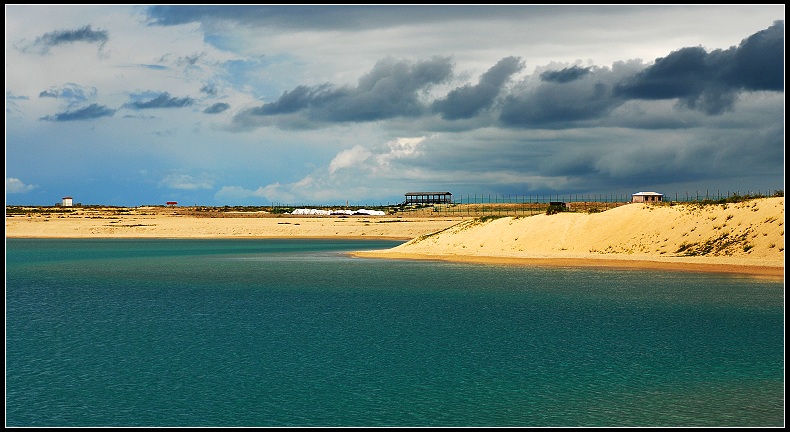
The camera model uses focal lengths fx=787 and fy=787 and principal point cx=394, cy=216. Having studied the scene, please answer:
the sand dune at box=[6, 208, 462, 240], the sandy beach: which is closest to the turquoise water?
the sandy beach

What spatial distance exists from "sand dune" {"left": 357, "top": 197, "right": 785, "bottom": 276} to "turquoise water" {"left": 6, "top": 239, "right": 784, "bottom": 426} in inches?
515

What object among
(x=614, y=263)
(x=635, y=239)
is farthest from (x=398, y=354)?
(x=635, y=239)

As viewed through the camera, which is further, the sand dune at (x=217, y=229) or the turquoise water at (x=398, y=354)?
the sand dune at (x=217, y=229)

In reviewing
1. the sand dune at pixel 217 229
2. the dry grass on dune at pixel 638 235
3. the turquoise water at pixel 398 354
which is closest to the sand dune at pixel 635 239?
the dry grass on dune at pixel 638 235

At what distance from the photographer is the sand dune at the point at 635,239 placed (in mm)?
58403

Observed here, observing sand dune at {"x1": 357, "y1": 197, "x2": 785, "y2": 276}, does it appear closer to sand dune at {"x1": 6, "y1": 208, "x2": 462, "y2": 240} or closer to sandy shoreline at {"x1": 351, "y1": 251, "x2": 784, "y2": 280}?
sandy shoreline at {"x1": 351, "y1": 251, "x2": 784, "y2": 280}

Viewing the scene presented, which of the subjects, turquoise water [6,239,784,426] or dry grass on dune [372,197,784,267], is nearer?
turquoise water [6,239,784,426]

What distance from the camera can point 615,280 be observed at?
4744 centimetres

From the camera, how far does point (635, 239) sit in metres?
67.7

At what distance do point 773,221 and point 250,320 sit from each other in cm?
4610

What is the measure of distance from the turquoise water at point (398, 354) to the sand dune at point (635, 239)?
13070 millimetres

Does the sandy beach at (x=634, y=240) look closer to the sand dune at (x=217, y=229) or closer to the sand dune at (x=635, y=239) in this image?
the sand dune at (x=635, y=239)

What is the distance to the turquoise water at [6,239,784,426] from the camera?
17.8m

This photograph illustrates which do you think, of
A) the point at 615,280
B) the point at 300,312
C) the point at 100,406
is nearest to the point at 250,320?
the point at 300,312
